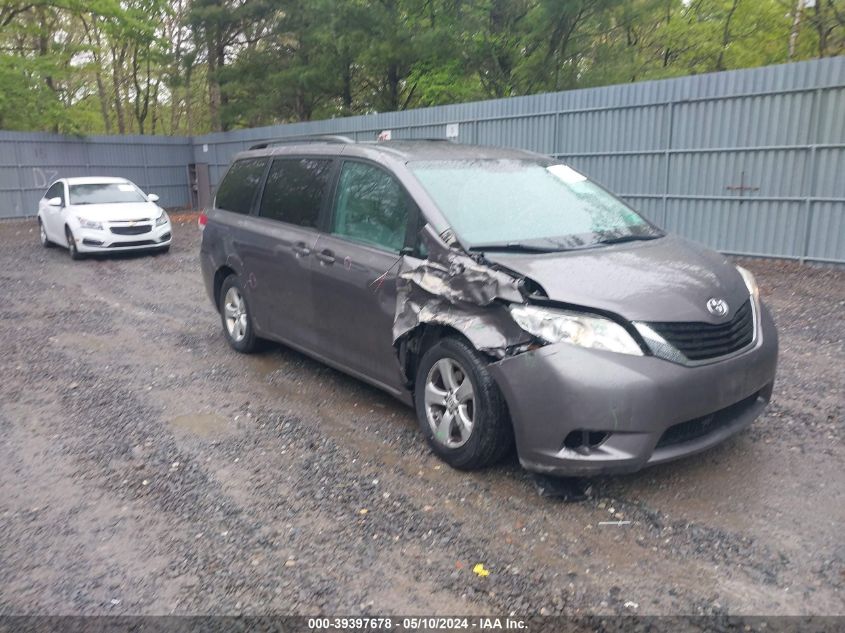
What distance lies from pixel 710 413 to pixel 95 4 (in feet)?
89.4

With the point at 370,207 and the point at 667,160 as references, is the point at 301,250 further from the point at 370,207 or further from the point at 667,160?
the point at 667,160

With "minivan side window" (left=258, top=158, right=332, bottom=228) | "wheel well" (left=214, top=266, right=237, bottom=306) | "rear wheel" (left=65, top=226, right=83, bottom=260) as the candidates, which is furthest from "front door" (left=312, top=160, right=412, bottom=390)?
"rear wheel" (left=65, top=226, right=83, bottom=260)

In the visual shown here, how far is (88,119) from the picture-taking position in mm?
33812

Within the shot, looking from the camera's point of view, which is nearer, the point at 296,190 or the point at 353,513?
the point at 353,513

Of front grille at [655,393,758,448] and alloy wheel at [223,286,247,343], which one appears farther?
alloy wheel at [223,286,247,343]

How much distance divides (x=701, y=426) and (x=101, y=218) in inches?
480

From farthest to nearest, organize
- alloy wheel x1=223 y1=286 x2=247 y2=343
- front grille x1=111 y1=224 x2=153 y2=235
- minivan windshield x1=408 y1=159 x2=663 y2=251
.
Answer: front grille x1=111 y1=224 x2=153 y2=235 < alloy wheel x1=223 y1=286 x2=247 y2=343 < minivan windshield x1=408 y1=159 x2=663 y2=251

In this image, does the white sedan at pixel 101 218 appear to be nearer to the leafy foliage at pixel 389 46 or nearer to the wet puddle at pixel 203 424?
the wet puddle at pixel 203 424

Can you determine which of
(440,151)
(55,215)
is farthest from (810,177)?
(55,215)

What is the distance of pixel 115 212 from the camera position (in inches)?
520

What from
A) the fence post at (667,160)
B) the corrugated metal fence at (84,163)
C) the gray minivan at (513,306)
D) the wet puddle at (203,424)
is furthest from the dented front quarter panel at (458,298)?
the corrugated metal fence at (84,163)

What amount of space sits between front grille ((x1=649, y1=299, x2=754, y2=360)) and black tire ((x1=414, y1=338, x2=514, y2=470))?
0.87 meters

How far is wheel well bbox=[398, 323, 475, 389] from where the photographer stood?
397 cm

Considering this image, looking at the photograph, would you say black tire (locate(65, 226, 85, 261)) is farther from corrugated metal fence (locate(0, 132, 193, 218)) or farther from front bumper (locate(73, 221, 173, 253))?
corrugated metal fence (locate(0, 132, 193, 218))
